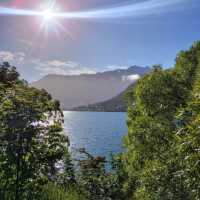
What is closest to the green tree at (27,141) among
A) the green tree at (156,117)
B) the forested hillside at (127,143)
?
the forested hillside at (127,143)

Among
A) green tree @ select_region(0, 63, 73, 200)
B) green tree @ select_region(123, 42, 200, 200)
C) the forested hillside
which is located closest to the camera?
the forested hillside

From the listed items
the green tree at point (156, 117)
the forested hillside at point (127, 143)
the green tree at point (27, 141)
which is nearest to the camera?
the forested hillside at point (127, 143)

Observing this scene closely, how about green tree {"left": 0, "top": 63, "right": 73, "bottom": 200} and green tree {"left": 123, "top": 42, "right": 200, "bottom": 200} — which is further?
green tree {"left": 123, "top": 42, "right": 200, "bottom": 200}

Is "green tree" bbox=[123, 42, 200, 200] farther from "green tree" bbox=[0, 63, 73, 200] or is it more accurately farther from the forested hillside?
"green tree" bbox=[0, 63, 73, 200]

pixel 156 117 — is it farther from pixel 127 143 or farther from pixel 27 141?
pixel 27 141

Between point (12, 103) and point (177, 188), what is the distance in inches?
259

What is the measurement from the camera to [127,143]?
2348cm

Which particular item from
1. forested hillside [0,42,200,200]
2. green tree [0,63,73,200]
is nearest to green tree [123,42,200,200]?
forested hillside [0,42,200,200]

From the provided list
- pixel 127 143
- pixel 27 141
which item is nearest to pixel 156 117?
pixel 127 143

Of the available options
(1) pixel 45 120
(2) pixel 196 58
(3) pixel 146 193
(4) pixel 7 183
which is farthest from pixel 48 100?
(2) pixel 196 58

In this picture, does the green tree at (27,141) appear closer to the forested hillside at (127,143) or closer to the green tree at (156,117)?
the forested hillside at (127,143)

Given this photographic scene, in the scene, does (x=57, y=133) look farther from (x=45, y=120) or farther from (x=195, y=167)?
(x=195, y=167)

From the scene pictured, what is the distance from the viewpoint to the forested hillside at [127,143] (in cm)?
688

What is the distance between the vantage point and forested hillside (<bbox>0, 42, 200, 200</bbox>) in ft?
22.6
